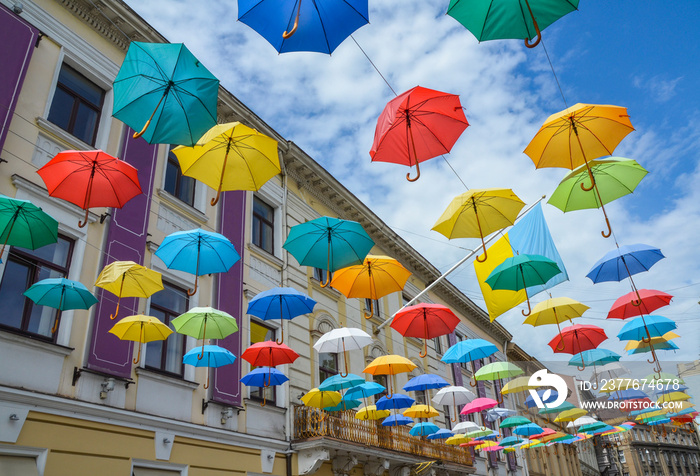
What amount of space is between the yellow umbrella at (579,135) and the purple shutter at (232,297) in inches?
326

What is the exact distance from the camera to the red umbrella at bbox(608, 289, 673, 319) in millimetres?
12438

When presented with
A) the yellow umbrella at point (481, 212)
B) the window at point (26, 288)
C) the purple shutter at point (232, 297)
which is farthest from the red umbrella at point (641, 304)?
the window at point (26, 288)

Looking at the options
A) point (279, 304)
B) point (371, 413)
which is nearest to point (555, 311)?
point (371, 413)

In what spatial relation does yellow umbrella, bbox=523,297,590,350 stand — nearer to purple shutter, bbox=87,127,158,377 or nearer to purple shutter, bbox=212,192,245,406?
purple shutter, bbox=212,192,245,406

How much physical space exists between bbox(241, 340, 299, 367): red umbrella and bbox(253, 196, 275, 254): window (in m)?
5.28

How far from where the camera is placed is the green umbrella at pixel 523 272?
34.5 feet

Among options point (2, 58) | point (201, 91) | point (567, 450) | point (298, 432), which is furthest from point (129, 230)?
point (567, 450)

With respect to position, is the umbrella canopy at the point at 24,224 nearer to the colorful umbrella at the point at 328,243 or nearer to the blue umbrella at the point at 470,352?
the colorful umbrella at the point at 328,243

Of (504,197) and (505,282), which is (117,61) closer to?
(504,197)

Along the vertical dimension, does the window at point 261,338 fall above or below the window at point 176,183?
below

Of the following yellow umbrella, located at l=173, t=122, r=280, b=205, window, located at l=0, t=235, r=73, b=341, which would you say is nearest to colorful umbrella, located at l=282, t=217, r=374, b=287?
yellow umbrella, located at l=173, t=122, r=280, b=205

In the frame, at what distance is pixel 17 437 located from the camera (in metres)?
7.98

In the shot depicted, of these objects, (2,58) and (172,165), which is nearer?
(2,58)

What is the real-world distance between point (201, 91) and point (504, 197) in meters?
5.89
